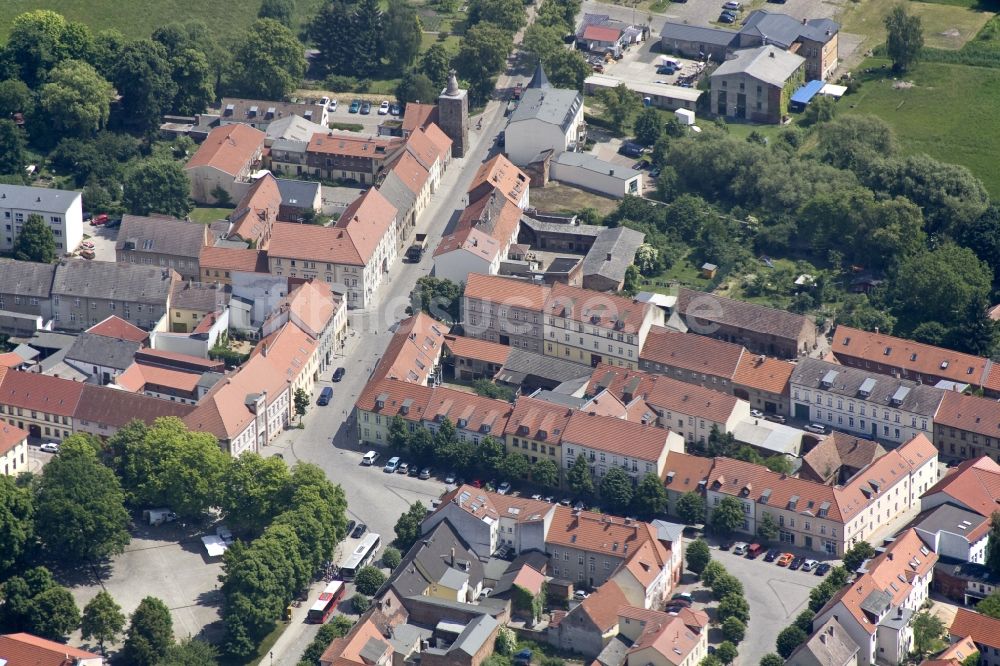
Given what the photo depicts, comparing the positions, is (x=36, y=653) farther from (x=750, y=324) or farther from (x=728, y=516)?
(x=750, y=324)

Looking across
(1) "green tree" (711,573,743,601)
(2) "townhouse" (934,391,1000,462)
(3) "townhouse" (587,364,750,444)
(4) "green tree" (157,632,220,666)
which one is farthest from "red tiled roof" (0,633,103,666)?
(2) "townhouse" (934,391,1000,462)

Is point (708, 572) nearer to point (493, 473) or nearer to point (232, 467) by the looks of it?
point (493, 473)

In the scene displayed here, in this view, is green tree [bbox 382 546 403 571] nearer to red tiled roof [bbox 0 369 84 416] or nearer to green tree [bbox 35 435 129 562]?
green tree [bbox 35 435 129 562]

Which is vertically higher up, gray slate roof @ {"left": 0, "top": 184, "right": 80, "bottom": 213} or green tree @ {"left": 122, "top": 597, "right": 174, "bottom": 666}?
gray slate roof @ {"left": 0, "top": 184, "right": 80, "bottom": 213}

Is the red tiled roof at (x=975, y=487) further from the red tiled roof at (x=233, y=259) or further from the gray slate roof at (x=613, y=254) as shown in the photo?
the red tiled roof at (x=233, y=259)

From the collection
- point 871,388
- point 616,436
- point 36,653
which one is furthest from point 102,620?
point 871,388

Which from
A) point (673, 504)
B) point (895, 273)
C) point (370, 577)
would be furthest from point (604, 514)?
point (895, 273)

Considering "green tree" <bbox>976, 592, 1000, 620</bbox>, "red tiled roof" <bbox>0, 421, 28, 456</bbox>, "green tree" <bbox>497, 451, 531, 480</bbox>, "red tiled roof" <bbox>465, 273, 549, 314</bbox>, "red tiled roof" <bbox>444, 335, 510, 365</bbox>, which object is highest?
"red tiled roof" <bbox>0, 421, 28, 456</bbox>
